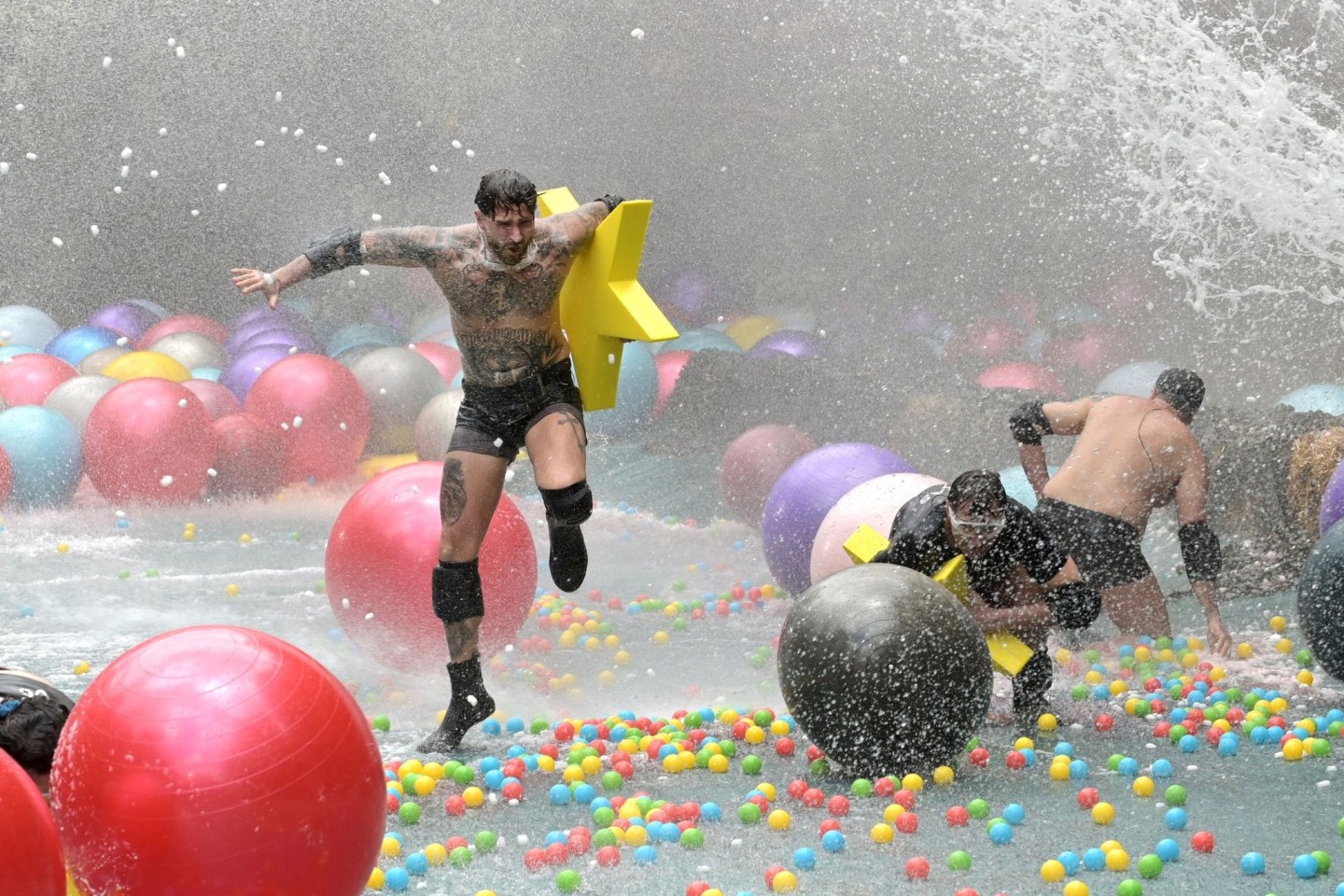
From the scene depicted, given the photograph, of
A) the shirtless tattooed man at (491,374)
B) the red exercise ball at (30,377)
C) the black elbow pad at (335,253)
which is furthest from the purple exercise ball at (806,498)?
the red exercise ball at (30,377)

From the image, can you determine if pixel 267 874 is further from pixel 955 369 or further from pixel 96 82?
pixel 96 82

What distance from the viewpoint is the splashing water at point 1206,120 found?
9.13m

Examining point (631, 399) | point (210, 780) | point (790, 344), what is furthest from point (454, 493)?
point (790, 344)

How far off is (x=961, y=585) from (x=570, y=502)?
1562 millimetres

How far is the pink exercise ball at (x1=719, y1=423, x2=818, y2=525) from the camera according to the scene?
30.5 ft

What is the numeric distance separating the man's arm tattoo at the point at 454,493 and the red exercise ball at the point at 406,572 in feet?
2.19

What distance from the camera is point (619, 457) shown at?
1178cm

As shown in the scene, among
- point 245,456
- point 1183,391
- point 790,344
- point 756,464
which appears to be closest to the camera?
point 1183,391

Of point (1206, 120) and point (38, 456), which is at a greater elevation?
point (1206, 120)

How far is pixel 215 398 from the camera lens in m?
10.7

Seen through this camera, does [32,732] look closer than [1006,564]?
Yes

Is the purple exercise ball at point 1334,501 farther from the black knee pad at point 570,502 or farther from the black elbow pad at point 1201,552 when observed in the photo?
the black knee pad at point 570,502

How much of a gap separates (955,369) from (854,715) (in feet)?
22.5

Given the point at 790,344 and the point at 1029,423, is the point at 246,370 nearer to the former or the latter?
the point at 790,344
